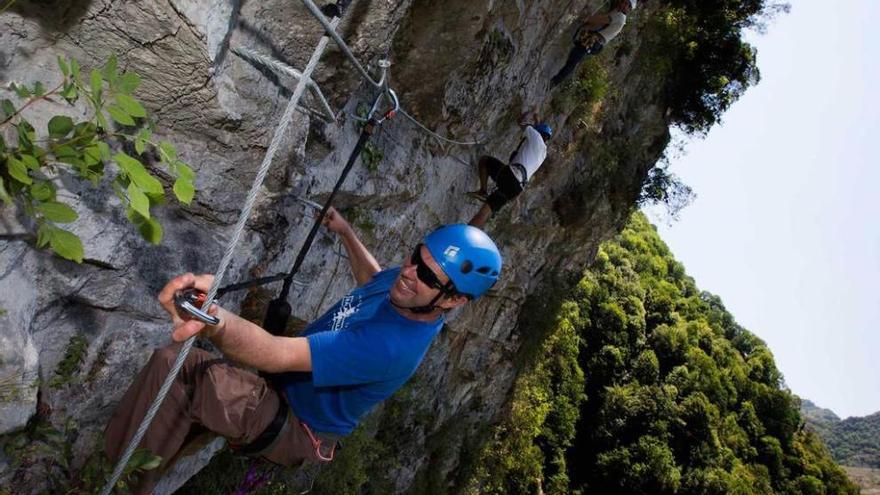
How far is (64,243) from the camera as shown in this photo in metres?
Answer: 1.86

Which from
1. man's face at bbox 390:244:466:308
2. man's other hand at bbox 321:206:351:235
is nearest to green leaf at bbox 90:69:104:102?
man's face at bbox 390:244:466:308

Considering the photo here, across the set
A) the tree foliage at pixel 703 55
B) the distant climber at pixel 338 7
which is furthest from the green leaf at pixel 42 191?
the tree foliage at pixel 703 55

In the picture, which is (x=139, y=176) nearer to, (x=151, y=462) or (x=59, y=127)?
(x=59, y=127)

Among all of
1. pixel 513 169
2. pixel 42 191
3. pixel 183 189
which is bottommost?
pixel 42 191

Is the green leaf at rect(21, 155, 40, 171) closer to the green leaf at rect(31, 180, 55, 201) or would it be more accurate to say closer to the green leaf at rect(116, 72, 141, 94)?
the green leaf at rect(31, 180, 55, 201)

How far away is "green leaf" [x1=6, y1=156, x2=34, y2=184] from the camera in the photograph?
1778mm

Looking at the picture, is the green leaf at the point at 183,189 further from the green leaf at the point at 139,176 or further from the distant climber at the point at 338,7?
the distant climber at the point at 338,7

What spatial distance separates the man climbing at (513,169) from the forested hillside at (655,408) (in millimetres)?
14282

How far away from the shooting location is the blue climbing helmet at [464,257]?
8.86ft

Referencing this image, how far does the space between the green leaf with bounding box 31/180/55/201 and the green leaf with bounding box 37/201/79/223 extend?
4 cm

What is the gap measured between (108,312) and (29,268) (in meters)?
0.47

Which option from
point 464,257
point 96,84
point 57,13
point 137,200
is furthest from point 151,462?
point 57,13

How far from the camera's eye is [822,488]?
85.1ft

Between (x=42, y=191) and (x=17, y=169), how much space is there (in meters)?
0.11
